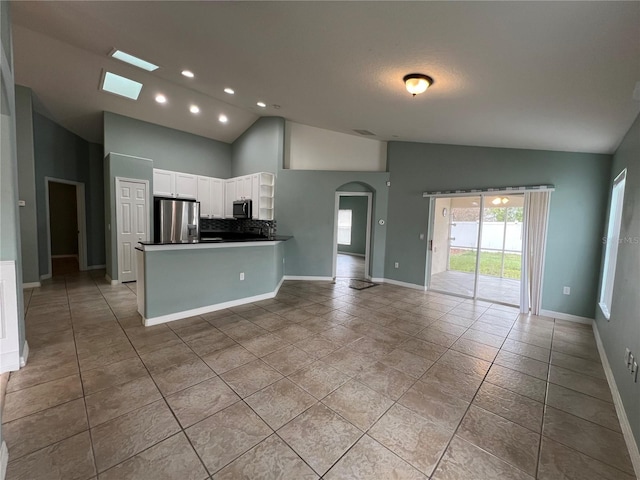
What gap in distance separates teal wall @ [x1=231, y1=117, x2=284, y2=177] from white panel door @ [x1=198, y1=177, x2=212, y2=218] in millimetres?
804

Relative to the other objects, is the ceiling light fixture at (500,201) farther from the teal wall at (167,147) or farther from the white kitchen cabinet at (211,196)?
the teal wall at (167,147)

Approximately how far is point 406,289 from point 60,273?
778 centimetres

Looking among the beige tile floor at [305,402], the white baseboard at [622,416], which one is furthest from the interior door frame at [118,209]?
the white baseboard at [622,416]

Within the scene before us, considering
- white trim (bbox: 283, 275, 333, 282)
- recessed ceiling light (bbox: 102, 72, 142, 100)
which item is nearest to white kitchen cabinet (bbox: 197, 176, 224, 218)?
recessed ceiling light (bbox: 102, 72, 142, 100)

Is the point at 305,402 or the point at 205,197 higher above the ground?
the point at 205,197

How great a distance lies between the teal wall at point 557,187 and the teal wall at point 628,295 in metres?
0.94

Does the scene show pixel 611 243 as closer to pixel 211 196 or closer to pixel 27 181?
pixel 211 196

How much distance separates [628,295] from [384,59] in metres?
2.88

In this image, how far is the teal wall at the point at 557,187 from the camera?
12.5 feet

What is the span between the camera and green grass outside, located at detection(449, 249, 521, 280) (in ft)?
18.4

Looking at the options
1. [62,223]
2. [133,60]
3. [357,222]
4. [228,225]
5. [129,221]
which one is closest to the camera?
[133,60]

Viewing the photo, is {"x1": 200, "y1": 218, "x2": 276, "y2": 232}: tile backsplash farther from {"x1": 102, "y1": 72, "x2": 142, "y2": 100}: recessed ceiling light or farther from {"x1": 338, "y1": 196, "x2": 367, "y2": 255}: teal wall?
{"x1": 338, "y1": 196, "x2": 367, "y2": 255}: teal wall

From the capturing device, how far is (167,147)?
613cm

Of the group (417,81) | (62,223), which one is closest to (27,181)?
(62,223)
